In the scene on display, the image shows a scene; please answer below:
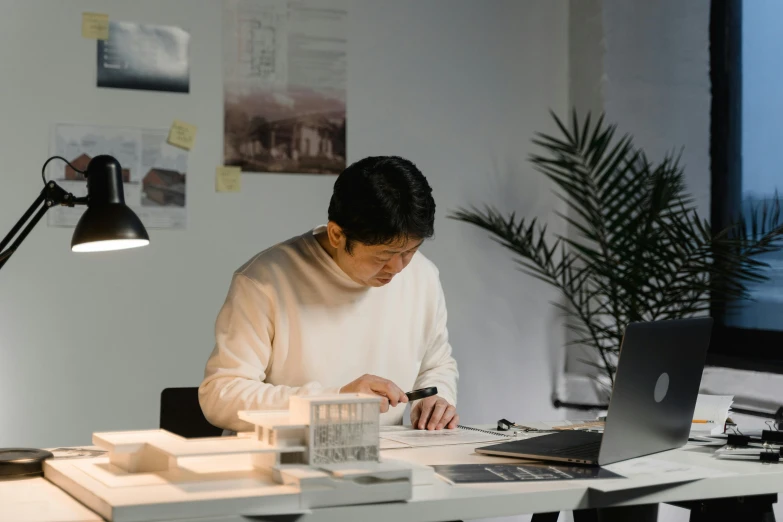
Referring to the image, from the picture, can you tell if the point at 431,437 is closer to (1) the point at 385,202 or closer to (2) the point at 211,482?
(1) the point at 385,202

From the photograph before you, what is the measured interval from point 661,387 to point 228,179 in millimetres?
1999

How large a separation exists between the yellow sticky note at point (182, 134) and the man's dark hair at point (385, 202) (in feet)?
4.58

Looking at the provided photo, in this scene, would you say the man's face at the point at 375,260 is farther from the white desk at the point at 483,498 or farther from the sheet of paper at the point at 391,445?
the white desk at the point at 483,498

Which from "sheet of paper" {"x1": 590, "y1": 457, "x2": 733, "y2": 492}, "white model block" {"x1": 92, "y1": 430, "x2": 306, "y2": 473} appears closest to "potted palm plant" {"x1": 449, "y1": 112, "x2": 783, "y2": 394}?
"sheet of paper" {"x1": 590, "y1": 457, "x2": 733, "y2": 492}

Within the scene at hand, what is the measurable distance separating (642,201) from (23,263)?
6.97 feet

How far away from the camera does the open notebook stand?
1935mm

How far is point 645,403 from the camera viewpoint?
1.76m

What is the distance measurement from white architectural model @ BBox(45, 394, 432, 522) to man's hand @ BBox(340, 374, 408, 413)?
351mm

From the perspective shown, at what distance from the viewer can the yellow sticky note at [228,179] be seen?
3369 millimetres

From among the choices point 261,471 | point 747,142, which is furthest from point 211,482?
point 747,142

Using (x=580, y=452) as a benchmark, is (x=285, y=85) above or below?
above

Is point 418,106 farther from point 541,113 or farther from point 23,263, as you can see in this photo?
point 23,263

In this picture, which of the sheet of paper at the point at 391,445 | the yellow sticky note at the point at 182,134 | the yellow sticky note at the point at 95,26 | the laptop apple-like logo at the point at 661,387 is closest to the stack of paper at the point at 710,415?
the laptop apple-like logo at the point at 661,387

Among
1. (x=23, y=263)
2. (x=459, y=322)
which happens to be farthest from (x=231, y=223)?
(x=459, y=322)
